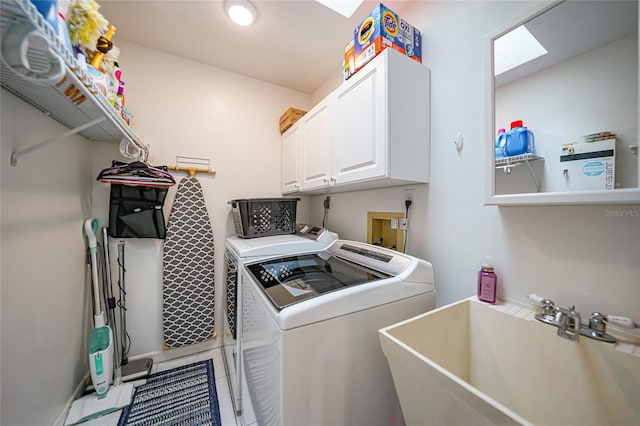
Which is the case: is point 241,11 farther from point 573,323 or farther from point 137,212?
point 573,323

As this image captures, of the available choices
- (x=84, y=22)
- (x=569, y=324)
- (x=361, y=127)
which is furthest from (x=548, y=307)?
(x=84, y=22)

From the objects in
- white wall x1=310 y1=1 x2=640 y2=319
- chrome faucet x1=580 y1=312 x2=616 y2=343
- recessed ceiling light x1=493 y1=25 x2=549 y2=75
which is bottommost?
chrome faucet x1=580 y1=312 x2=616 y2=343

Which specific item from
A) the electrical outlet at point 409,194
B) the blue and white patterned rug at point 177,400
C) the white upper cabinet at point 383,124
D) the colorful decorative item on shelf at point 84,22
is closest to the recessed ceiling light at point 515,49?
the white upper cabinet at point 383,124

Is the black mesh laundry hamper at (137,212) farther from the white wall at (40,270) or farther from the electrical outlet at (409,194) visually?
the electrical outlet at (409,194)

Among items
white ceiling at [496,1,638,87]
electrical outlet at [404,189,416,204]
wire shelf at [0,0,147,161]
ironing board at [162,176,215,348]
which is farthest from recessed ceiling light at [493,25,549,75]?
ironing board at [162,176,215,348]

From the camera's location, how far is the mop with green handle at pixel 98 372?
4.77 feet

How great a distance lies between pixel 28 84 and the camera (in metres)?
0.94

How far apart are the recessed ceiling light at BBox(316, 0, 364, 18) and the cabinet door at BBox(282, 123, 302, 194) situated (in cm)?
89

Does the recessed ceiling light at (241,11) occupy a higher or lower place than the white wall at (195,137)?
higher

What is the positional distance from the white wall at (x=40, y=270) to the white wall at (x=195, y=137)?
0.35 meters

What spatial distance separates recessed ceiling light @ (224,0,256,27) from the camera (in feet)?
4.89

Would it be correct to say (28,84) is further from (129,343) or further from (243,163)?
(129,343)

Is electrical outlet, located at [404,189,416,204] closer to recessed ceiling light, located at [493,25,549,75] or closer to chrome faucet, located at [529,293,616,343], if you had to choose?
recessed ceiling light, located at [493,25,549,75]

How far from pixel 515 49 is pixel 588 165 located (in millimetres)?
576
